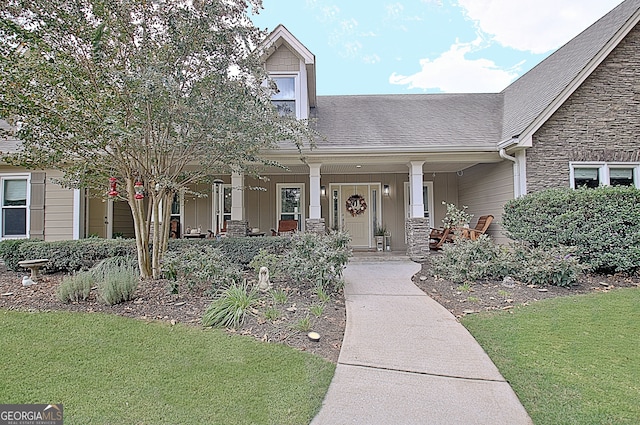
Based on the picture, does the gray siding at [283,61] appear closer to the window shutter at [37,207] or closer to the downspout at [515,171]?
the downspout at [515,171]

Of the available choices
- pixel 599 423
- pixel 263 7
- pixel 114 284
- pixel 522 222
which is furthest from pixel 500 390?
pixel 263 7

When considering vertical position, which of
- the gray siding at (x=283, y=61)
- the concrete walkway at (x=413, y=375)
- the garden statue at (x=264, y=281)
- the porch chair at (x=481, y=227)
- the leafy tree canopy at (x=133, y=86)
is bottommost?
the concrete walkway at (x=413, y=375)

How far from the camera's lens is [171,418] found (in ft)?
8.34

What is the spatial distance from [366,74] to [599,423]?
2319 centimetres

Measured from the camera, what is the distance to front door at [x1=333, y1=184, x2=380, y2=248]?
39.6 ft

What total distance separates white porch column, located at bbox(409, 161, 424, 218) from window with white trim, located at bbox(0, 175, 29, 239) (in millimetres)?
9962

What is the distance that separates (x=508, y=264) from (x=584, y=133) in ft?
15.0

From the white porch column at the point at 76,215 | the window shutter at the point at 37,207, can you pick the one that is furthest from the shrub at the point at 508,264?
the window shutter at the point at 37,207

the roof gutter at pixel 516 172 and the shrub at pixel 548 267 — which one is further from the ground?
the roof gutter at pixel 516 172

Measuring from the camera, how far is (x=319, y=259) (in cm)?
559

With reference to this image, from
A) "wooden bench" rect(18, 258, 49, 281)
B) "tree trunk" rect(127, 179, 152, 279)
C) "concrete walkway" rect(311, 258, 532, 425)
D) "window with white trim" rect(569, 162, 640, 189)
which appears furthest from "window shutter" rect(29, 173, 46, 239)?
"window with white trim" rect(569, 162, 640, 189)

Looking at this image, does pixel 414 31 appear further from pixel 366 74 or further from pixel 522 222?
pixel 522 222

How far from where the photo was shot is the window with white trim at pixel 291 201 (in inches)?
468

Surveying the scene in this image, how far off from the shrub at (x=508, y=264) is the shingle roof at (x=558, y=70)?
10.9 ft
